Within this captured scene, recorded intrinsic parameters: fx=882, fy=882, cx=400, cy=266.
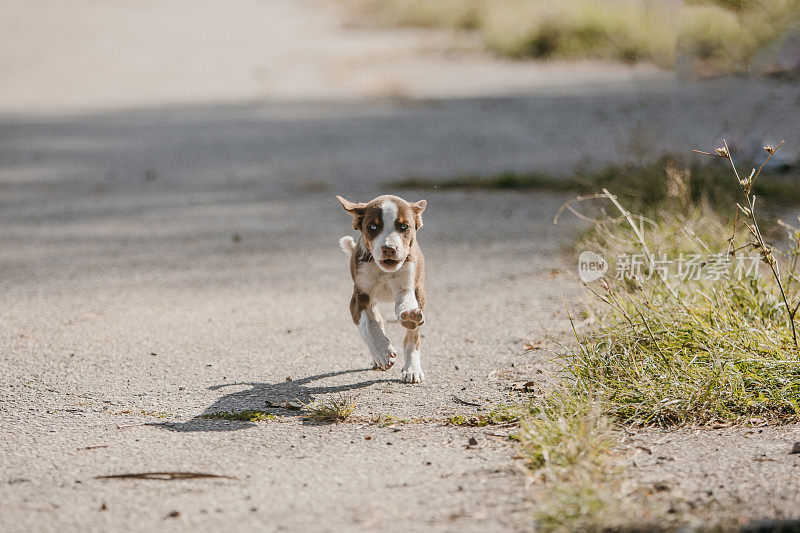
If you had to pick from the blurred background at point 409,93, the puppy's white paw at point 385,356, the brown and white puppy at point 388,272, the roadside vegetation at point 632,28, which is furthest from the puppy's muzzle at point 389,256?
the roadside vegetation at point 632,28

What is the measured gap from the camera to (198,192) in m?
8.24

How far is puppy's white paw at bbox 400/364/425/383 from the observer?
154 inches

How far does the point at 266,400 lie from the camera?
3.72m

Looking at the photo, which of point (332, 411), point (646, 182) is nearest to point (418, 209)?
point (332, 411)

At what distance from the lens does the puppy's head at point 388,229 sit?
3.42 m

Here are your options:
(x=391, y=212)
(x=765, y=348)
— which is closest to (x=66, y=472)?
(x=391, y=212)

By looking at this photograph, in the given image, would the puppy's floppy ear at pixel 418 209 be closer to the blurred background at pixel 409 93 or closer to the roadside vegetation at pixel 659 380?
the roadside vegetation at pixel 659 380

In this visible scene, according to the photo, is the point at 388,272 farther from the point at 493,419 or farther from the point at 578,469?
the point at 578,469

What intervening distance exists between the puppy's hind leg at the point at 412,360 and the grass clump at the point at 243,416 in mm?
673

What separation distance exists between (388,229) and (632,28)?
13.3 metres

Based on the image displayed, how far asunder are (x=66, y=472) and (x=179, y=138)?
27.1 ft

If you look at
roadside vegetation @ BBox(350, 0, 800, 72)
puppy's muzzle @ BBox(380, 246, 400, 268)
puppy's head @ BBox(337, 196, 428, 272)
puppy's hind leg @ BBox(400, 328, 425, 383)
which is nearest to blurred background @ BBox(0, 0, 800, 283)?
roadside vegetation @ BBox(350, 0, 800, 72)

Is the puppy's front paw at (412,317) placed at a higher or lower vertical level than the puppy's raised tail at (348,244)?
lower

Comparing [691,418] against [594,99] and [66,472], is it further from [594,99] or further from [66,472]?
[594,99]
